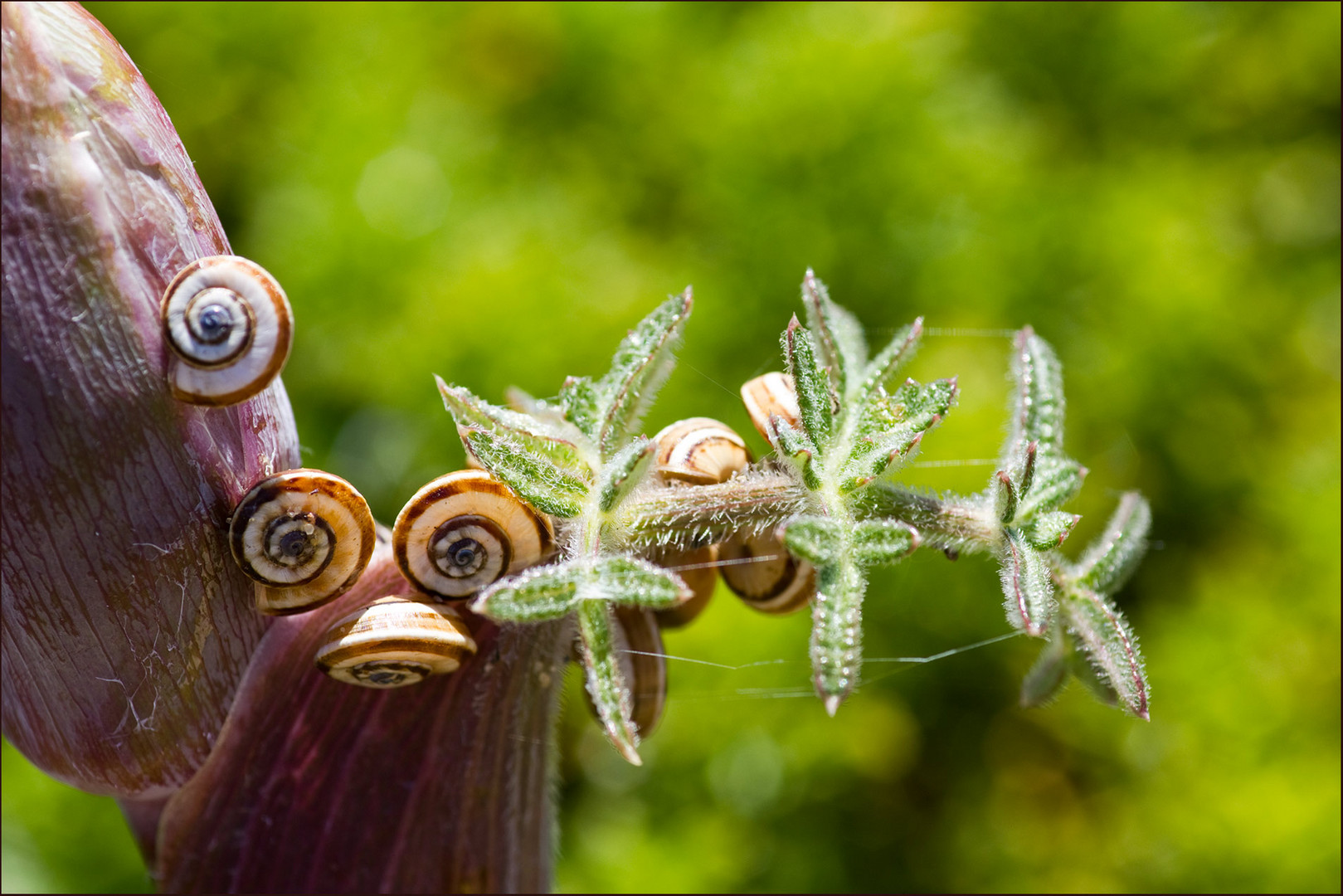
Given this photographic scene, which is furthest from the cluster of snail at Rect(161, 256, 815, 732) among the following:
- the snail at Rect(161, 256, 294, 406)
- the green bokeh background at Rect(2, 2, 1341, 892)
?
the green bokeh background at Rect(2, 2, 1341, 892)

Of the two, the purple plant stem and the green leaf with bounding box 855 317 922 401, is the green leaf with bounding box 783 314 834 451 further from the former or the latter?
the purple plant stem

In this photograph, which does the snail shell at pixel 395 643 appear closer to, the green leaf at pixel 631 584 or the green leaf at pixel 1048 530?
the green leaf at pixel 631 584

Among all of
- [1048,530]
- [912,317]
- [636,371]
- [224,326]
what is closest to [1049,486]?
[1048,530]

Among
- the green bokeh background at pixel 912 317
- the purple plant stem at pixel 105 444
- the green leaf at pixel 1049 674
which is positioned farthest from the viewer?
the green bokeh background at pixel 912 317

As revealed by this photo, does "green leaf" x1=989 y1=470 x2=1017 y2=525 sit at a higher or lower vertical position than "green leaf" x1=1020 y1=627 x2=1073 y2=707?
higher

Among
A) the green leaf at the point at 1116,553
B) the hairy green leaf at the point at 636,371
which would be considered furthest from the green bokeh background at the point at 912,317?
the hairy green leaf at the point at 636,371

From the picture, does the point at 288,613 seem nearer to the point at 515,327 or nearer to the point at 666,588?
the point at 666,588

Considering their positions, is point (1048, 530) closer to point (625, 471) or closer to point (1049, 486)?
point (1049, 486)
